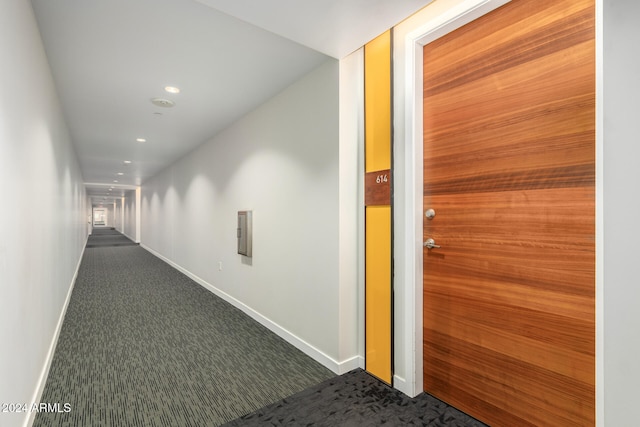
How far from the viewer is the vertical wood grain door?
148 centimetres

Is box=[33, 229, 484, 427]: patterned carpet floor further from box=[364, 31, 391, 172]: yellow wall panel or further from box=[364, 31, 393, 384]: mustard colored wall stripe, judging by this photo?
box=[364, 31, 391, 172]: yellow wall panel

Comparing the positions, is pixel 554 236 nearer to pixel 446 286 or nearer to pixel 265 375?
pixel 446 286

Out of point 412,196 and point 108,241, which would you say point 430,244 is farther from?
point 108,241

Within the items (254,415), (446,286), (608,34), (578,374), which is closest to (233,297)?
(254,415)

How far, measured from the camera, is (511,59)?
1.71m

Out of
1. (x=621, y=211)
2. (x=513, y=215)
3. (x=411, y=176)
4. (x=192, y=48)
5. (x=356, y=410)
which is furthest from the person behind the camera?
(x=192, y=48)

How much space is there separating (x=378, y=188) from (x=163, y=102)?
111 inches

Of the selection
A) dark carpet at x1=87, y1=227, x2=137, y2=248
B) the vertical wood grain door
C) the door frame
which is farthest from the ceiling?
dark carpet at x1=87, y1=227, x2=137, y2=248

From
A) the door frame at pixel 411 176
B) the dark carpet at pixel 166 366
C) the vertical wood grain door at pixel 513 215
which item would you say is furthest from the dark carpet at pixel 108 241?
the vertical wood grain door at pixel 513 215

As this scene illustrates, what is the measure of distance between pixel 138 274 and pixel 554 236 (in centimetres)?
693

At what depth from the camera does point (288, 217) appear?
3.14m

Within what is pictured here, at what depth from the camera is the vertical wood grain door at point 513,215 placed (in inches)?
58.2

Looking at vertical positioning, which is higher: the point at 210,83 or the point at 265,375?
the point at 210,83

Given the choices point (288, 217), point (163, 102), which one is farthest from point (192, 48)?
point (288, 217)
